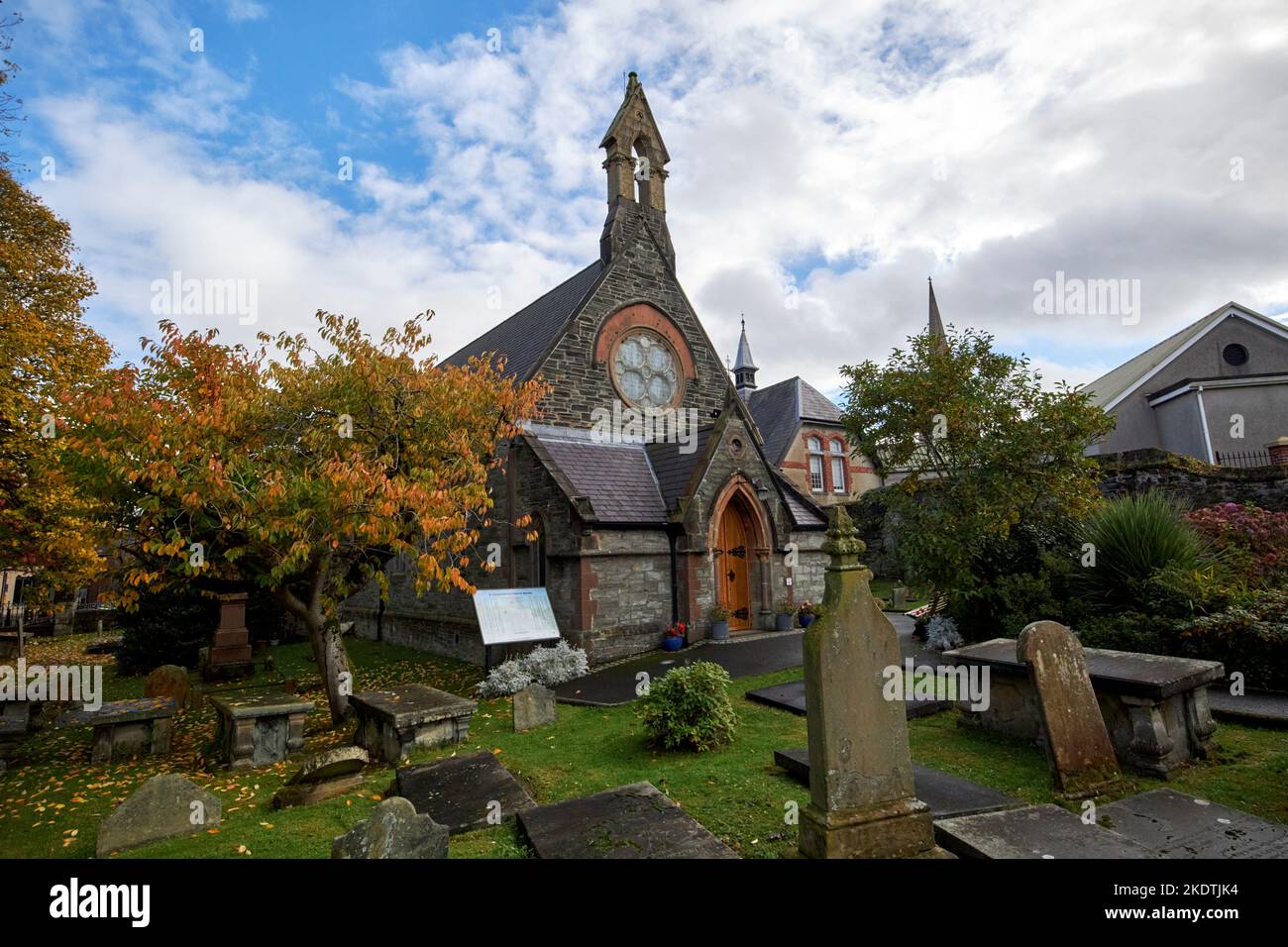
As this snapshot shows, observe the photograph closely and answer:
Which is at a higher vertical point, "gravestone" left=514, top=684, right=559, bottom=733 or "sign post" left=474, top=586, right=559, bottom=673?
"sign post" left=474, top=586, right=559, bottom=673

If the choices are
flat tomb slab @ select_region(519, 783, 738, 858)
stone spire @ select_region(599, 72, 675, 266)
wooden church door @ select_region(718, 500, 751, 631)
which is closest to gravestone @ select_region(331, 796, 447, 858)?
flat tomb slab @ select_region(519, 783, 738, 858)

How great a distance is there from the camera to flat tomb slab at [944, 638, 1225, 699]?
6.12 meters

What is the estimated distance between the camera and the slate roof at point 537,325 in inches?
718

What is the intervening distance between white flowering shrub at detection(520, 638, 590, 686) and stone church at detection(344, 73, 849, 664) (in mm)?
490

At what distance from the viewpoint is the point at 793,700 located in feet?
31.7

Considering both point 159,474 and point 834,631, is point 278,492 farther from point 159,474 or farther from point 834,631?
point 834,631

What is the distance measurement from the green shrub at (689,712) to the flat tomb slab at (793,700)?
1.33 m

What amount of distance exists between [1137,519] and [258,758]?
46.5ft

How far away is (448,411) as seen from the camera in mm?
10352

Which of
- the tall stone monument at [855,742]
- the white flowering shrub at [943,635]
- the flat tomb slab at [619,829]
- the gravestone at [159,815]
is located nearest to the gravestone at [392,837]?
the flat tomb slab at [619,829]

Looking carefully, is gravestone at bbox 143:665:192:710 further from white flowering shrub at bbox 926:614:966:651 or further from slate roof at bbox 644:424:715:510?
white flowering shrub at bbox 926:614:966:651

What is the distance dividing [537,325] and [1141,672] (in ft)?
60.9

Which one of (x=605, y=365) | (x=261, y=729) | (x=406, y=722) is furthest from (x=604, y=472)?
(x=261, y=729)
